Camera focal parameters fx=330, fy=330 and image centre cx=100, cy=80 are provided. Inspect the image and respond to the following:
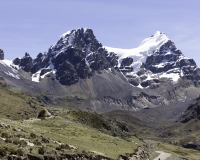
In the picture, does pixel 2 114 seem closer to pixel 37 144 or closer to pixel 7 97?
pixel 7 97

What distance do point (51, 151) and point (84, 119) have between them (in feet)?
253

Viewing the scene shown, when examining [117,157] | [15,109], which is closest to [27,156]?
[117,157]

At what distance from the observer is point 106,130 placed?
115 m

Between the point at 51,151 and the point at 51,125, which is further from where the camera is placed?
the point at 51,125

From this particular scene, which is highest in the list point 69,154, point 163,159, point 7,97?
point 7,97

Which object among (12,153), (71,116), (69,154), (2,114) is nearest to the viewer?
(12,153)

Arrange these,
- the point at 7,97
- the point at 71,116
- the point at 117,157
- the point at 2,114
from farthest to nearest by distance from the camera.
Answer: the point at 71,116
the point at 7,97
the point at 2,114
the point at 117,157

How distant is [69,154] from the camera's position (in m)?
40.6

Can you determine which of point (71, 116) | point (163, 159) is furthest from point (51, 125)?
point (163, 159)

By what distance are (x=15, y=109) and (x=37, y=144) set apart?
5675cm

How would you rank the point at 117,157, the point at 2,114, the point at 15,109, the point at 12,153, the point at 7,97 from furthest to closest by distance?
the point at 7,97
the point at 15,109
the point at 2,114
the point at 117,157
the point at 12,153

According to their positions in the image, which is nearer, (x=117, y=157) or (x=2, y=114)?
(x=117, y=157)

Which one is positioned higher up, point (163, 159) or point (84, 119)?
point (84, 119)

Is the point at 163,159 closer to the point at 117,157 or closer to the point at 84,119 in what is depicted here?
the point at 84,119
